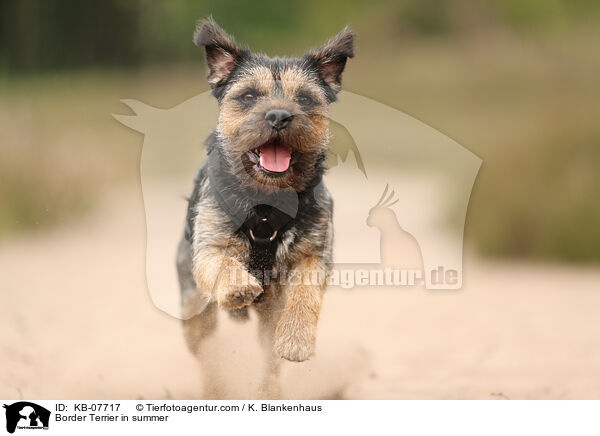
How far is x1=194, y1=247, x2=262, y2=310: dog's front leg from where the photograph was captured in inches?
131

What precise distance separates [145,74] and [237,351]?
6341mm

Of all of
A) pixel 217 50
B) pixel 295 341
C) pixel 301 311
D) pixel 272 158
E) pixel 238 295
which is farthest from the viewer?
pixel 217 50

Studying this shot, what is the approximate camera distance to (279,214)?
12.7ft

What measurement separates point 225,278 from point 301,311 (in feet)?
1.37

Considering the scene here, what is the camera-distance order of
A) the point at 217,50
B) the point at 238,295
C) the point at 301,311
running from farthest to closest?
the point at 217,50
the point at 301,311
the point at 238,295

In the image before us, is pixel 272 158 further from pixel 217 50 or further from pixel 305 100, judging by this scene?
pixel 217 50

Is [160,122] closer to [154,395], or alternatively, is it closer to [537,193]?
[154,395]

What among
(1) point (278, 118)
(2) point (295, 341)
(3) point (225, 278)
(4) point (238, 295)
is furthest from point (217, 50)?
(2) point (295, 341)

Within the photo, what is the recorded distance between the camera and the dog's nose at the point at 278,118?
3.51m

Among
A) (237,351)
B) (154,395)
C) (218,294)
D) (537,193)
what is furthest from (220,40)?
(537,193)

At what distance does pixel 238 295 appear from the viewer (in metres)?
3.31
